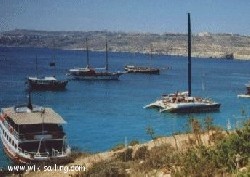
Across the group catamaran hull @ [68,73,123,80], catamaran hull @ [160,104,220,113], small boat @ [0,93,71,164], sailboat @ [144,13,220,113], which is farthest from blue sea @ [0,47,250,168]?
catamaran hull @ [68,73,123,80]

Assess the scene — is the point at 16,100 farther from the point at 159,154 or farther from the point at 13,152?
the point at 159,154

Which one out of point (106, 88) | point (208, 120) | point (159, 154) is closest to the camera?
point (208, 120)

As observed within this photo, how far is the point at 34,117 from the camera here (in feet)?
87.1

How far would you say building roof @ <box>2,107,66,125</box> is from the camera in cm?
2584

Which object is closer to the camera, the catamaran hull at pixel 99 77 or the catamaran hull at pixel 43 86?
the catamaran hull at pixel 43 86

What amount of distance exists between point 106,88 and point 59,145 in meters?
61.8

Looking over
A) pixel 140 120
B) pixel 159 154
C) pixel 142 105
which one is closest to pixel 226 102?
pixel 142 105

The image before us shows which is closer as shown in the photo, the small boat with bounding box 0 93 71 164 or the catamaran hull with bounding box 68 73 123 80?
the small boat with bounding box 0 93 71 164

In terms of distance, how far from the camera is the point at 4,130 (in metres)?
30.7

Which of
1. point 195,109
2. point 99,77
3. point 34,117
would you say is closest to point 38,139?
point 34,117

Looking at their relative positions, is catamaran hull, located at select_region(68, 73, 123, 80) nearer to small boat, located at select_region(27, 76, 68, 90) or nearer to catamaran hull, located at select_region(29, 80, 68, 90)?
small boat, located at select_region(27, 76, 68, 90)

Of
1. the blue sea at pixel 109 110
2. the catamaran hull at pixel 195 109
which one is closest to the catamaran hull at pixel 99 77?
the blue sea at pixel 109 110

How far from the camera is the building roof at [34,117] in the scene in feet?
84.8

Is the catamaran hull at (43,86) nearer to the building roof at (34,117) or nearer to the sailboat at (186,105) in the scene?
the sailboat at (186,105)
